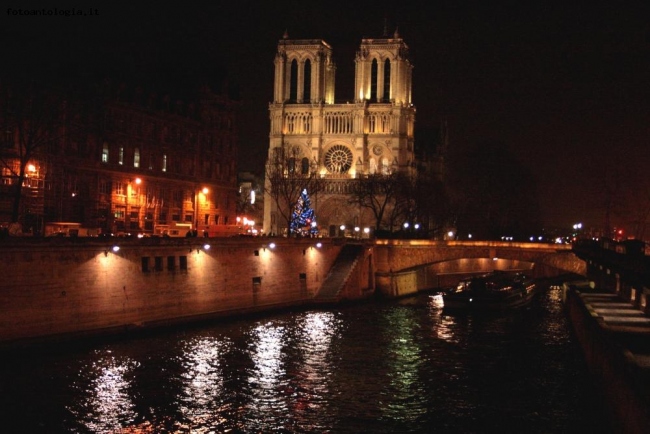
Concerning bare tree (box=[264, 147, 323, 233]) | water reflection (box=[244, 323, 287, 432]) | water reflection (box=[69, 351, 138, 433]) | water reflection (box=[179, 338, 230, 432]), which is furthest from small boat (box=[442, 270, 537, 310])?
bare tree (box=[264, 147, 323, 233])

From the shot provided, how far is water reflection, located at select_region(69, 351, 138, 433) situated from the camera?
90.4 ft

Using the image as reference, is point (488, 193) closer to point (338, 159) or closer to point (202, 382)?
point (338, 159)

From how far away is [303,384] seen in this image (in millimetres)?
33625

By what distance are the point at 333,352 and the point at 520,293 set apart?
3175 centimetres

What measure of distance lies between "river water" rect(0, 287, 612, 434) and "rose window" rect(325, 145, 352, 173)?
275ft

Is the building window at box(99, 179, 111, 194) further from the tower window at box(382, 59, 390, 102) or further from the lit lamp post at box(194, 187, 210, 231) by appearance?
the tower window at box(382, 59, 390, 102)

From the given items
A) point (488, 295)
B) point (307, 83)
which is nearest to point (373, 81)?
point (307, 83)

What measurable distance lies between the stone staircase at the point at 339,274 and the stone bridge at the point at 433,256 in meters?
3.82

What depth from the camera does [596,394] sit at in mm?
32312

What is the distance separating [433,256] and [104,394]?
2023 inches

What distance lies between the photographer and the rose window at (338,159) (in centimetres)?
13175

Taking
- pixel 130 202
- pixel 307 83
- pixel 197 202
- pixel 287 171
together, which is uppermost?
pixel 307 83

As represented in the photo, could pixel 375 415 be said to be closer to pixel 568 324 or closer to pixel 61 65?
pixel 568 324

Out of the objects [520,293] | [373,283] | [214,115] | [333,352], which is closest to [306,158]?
[214,115]
